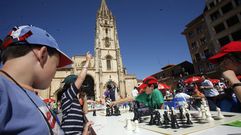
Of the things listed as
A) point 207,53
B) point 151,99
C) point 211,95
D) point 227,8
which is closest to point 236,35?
point 227,8

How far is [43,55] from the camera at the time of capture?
3.37 feet

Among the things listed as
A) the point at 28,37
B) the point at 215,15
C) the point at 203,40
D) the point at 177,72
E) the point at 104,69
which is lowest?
the point at 28,37

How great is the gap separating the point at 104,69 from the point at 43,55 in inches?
1308

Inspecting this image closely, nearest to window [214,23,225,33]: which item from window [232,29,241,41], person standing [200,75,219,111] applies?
window [232,29,241,41]

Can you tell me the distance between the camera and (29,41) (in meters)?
0.96

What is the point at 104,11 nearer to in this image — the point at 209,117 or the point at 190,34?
the point at 190,34

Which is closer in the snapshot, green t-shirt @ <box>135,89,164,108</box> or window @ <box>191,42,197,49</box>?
green t-shirt @ <box>135,89,164,108</box>

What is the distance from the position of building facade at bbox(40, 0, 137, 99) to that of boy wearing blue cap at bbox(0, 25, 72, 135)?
30773 millimetres

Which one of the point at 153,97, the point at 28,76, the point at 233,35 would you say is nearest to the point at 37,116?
the point at 28,76

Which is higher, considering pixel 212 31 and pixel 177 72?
pixel 212 31

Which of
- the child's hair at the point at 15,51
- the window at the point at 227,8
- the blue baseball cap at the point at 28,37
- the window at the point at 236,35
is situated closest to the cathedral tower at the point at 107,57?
the window at the point at 236,35

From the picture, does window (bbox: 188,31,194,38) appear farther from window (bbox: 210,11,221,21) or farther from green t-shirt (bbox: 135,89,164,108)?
green t-shirt (bbox: 135,89,164,108)

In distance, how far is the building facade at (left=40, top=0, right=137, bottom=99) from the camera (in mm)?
31945

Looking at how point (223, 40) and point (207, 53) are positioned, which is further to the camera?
point (207, 53)
